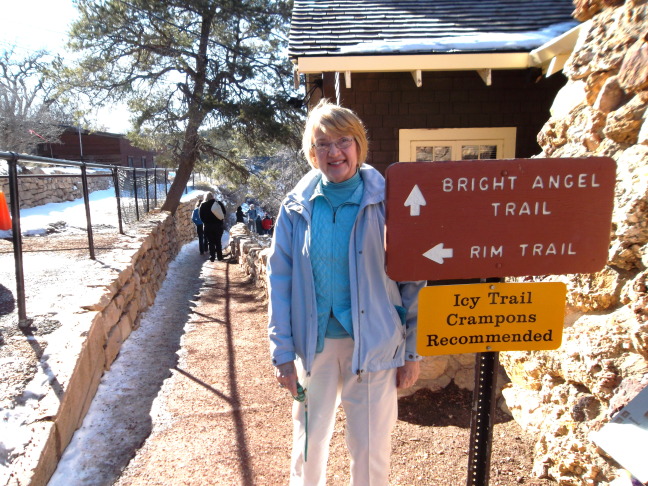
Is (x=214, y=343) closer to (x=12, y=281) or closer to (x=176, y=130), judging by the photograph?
(x=12, y=281)

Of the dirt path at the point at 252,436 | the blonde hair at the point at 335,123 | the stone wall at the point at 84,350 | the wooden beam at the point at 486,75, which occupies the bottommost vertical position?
the dirt path at the point at 252,436

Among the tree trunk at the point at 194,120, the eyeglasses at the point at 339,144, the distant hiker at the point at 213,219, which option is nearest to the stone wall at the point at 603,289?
A: the eyeglasses at the point at 339,144

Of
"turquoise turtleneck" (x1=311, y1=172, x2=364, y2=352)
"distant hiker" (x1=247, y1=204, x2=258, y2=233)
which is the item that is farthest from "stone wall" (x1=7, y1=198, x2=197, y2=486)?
"distant hiker" (x1=247, y1=204, x2=258, y2=233)

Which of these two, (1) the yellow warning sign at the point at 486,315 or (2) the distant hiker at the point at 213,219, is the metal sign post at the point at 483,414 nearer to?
(1) the yellow warning sign at the point at 486,315

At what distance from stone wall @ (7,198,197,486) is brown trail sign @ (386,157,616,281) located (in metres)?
1.83

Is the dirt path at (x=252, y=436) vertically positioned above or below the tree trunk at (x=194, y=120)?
below

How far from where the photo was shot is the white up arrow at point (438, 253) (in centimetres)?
158

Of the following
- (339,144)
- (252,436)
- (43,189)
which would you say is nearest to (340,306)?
(339,144)

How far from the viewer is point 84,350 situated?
126 inches

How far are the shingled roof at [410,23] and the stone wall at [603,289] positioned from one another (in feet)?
8.00

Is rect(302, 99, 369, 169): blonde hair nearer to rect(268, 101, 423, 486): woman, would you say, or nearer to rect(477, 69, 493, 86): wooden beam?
rect(268, 101, 423, 486): woman

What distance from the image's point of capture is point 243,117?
1184cm

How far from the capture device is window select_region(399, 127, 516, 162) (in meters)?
5.48

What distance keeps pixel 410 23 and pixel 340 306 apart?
15.6 ft
